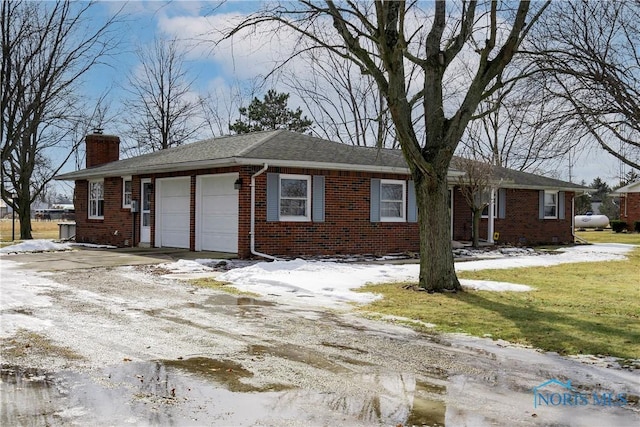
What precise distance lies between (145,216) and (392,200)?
325 inches

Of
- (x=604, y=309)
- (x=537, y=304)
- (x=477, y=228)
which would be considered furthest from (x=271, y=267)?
(x=477, y=228)

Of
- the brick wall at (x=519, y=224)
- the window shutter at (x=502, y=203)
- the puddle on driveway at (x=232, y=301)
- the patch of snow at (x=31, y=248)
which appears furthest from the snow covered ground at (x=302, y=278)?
the window shutter at (x=502, y=203)

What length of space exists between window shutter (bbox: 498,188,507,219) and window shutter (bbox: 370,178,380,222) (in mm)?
7553

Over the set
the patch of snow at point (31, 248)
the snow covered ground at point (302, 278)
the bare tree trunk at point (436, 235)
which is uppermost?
the bare tree trunk at point (436, 235)

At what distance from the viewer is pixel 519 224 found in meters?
24.8

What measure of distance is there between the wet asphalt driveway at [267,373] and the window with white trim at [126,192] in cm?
1270

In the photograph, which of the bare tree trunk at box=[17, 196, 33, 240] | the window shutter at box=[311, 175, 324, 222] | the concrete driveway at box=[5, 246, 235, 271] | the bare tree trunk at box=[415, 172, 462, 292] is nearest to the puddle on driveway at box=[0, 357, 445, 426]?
the bare tree trunk at box=[415, 172, 462, 292]

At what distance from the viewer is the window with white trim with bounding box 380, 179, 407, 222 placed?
19.2m

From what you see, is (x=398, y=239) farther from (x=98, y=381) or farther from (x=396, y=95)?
(x=98, y=381)

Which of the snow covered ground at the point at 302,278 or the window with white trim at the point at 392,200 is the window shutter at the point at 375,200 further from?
the snow covered ground at the point at 302,278

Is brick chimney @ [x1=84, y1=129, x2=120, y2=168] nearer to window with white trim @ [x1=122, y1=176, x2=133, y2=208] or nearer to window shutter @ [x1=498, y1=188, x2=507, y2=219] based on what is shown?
window with white trim @ [x1=122, y1=176, x2=133, y2=208]

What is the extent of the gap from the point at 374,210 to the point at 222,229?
184 inches

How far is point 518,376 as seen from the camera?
19.0ft

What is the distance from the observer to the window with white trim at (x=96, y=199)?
2316cm
